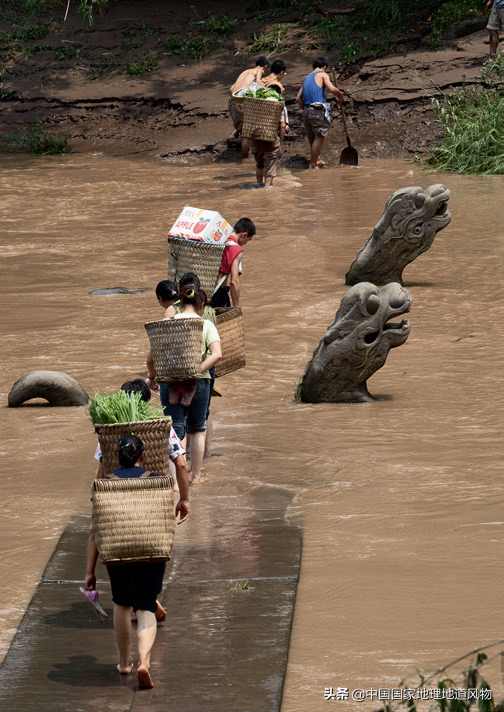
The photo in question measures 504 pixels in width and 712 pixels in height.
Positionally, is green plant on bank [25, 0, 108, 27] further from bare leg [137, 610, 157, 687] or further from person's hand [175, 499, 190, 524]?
bare leg [137, 610, 157, 687]

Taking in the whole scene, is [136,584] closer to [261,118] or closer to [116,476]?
[116,476]

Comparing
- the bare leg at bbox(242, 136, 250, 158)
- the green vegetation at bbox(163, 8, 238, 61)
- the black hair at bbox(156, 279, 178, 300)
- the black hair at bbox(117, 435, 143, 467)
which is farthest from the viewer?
the green vegetation at bbox(163, 8, 238, 61)

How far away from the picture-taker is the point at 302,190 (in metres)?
17.4

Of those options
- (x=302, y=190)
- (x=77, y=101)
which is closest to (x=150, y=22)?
(x=77, y=101)

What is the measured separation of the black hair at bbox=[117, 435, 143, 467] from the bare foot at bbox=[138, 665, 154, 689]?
36.4 inches

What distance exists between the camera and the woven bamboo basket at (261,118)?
1612cm

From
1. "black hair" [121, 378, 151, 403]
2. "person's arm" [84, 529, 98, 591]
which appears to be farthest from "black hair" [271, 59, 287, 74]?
"person's arm" [84, 529, 98, 591]

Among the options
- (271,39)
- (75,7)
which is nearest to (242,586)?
(271,39)

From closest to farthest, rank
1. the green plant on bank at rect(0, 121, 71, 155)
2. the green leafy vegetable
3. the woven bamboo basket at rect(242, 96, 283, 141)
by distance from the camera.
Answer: the woven bamboo basket at rect(242, 96, 283, 141), the green leafy vegetable, the green plant on bank at rect(0, 121, 71, 155)

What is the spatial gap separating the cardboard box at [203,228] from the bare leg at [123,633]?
167 inches

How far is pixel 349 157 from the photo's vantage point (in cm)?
1912

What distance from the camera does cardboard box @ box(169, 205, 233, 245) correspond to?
8656mm

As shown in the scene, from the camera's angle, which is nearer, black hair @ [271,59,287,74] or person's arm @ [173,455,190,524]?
person's arm @ [173,455,190,524]

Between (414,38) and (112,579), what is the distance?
18903mm
